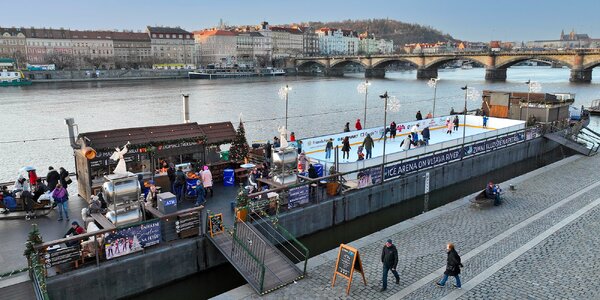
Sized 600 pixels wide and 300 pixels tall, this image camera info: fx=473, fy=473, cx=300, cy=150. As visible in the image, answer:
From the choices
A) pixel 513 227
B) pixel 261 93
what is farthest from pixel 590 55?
pixel 513 227

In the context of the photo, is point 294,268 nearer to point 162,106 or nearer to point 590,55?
point 162,106

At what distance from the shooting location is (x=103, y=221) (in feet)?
45.9

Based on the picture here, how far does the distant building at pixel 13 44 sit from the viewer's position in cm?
15138

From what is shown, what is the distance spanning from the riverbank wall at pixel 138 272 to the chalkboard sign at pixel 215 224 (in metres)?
0.33

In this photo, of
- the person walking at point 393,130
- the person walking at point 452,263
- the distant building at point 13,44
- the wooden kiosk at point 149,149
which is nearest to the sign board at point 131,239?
the wooden kiosk at point 149,149

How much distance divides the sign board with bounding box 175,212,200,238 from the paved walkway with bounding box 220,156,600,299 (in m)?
2.88

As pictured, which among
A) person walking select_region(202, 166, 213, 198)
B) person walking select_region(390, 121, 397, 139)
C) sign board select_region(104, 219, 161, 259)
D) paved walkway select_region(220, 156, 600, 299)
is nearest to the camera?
paved walkway select_region(220, 156, 600, 299)

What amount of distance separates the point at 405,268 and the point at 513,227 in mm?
5932

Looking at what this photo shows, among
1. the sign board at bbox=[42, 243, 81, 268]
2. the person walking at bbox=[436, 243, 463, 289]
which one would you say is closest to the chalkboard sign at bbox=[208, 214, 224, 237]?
the sign board at bbox=[42, 243, 81, 268]

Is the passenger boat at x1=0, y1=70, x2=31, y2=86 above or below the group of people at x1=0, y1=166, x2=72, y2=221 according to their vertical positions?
above

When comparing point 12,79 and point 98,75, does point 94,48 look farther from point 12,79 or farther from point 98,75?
point 12,79

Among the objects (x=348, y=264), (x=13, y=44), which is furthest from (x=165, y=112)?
(x=13, y=44)

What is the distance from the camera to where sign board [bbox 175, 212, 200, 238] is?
14.3 m

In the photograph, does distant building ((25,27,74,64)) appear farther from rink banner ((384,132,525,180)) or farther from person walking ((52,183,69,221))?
person walking ((52,183,69,221))
